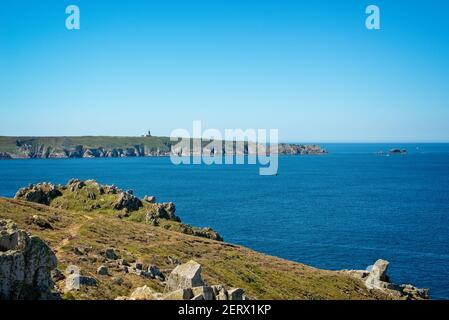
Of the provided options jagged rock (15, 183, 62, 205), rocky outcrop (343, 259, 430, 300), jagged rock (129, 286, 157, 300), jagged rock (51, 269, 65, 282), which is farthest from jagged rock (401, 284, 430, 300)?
jagged rock (15, 183, 62, 205)

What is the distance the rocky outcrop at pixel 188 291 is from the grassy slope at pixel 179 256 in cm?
1629

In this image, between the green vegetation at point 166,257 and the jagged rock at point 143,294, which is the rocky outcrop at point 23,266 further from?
the green vegetation at point 166,257

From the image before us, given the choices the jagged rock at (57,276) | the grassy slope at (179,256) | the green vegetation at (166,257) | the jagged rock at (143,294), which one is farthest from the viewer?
the grassy slope at (179,256)

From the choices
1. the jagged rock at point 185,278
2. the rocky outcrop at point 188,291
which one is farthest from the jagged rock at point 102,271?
the jagged rock at point 185,278

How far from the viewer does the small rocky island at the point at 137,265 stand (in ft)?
93.2

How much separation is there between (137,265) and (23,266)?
935 inches

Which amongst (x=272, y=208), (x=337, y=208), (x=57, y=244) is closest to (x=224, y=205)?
(x=272, y=208)

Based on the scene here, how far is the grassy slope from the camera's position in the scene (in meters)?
57.6

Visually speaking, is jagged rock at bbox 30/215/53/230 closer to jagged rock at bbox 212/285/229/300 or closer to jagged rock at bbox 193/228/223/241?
jagged rock at bbox 193/228/223/241

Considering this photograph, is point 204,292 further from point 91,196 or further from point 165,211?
point 91,196

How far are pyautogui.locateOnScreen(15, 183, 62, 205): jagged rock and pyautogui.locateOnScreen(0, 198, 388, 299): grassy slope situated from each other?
2921 centimetres

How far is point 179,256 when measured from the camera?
68.7 m
